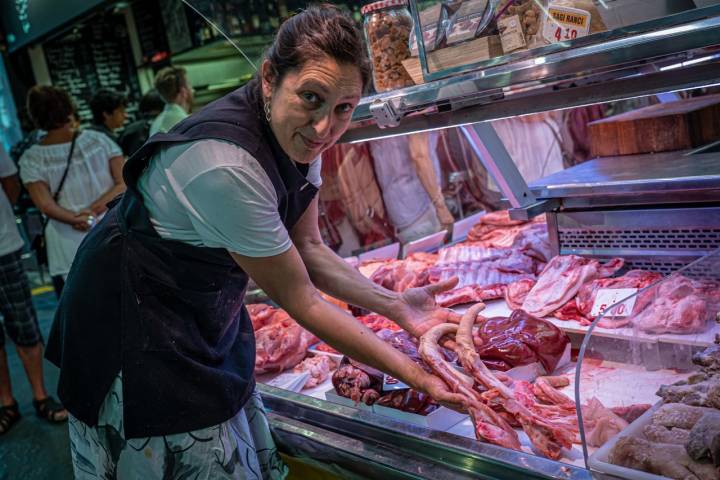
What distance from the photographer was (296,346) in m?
3.01

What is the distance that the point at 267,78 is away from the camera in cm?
185

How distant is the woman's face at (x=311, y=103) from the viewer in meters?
1.74

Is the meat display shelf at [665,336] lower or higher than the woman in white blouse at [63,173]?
lower

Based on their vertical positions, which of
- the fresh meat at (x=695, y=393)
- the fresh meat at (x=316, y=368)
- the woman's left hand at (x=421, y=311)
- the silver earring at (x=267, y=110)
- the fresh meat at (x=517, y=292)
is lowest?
the fresh meat at (x=316, y=368)

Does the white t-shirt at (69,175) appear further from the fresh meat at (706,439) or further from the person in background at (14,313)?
the fresh meat at (706,439)

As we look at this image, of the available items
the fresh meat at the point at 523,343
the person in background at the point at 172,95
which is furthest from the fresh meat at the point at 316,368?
the person in background at the point at 172,95

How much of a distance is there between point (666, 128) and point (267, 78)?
2.15m

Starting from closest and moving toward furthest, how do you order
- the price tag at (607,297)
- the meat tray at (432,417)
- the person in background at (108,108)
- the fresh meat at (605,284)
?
the meat tray at (432,417)
the price tag at (607,297)
the fresh meat at (605,284)
the person in background at (108,108)

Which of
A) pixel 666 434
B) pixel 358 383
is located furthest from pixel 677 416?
pixel 358 383

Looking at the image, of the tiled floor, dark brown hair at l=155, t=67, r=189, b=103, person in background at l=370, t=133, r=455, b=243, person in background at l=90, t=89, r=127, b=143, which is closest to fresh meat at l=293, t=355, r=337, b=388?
person in background at l=370, t=133, r=455, b=243

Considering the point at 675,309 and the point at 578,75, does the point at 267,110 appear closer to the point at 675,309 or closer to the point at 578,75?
the point at 578,75

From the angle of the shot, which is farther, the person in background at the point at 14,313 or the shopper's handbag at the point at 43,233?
the shopper's handbag at the point at 43,233

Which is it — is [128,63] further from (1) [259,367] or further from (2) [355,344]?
(2) [355,344]

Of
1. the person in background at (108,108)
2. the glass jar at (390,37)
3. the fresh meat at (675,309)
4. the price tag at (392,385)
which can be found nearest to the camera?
the fresh meat at (675,309)
